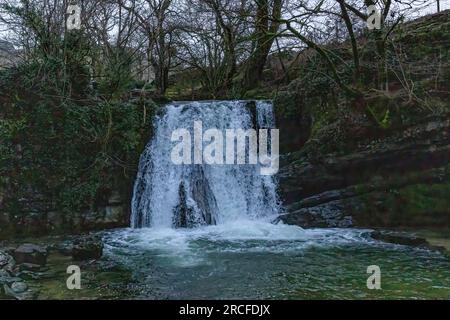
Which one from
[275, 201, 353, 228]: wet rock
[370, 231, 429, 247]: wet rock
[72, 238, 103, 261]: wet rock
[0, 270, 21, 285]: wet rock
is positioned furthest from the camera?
[275, 201, 353, 228]: wet rock

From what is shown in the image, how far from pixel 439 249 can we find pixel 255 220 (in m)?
4.45

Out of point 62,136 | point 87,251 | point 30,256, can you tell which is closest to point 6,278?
point 30,256

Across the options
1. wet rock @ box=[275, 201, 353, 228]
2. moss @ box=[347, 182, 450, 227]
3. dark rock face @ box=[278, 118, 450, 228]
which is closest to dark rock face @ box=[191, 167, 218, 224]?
wet rock @ box=[275, 201, 353, 228]

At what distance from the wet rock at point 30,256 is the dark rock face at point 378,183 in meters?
5.62

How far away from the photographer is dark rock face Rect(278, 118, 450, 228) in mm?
10258

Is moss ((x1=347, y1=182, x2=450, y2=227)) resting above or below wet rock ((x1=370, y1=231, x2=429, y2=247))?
above

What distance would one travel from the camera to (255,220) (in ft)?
36.9

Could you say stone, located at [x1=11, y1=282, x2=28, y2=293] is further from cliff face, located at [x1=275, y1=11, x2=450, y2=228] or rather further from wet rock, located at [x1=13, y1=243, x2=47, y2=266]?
cliff face, located at [x1=275, y1=11, x2=450, y2=228]

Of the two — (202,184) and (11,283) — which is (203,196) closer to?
(202,184)

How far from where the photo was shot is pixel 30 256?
765 centimetres

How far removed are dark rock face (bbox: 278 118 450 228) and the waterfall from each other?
84cm

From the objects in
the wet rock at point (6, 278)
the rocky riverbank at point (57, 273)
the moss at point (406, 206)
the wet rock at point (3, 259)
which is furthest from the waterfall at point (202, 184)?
the wet rock at point (6, 278)

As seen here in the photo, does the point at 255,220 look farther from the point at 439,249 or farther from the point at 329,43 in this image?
the point at 329,43

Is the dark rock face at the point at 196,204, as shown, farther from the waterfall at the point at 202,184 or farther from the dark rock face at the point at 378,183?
the dark rock face at the point at 378,183
